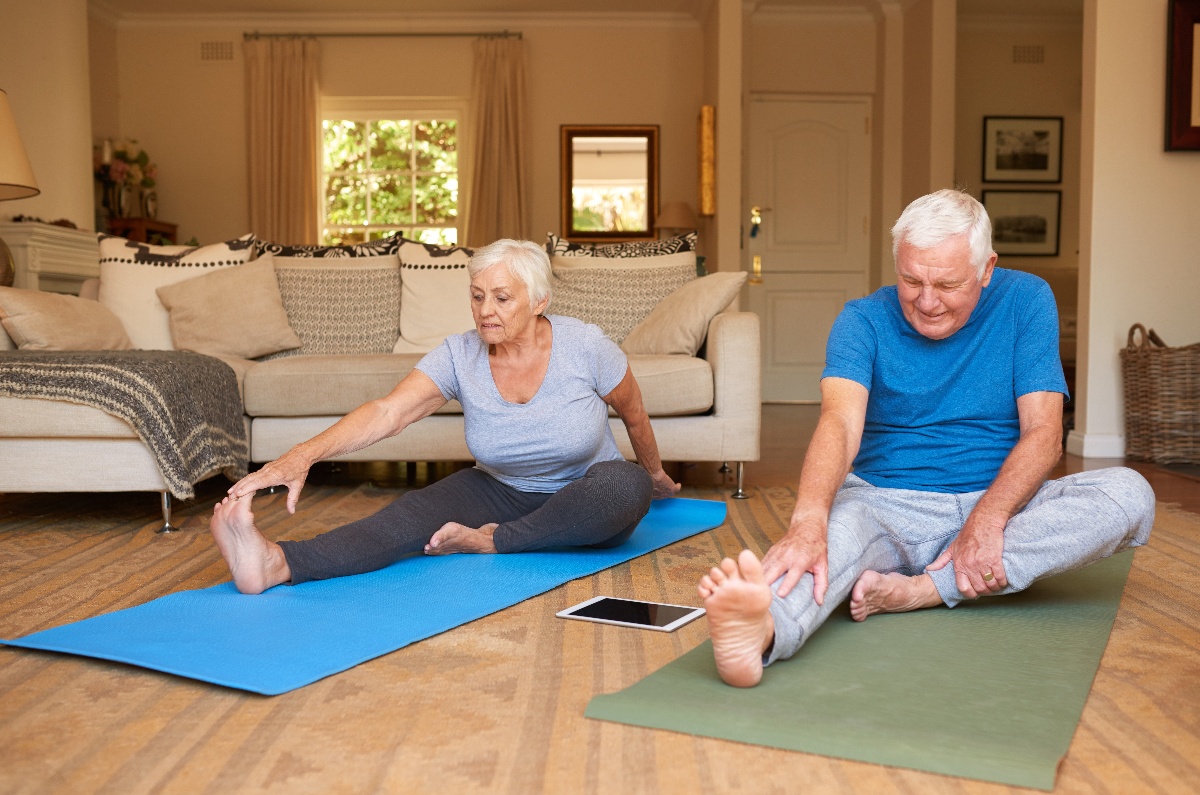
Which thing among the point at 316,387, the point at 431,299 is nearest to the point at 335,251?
the point at 431,299

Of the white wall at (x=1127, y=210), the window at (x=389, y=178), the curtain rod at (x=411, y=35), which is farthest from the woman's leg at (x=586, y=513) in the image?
the curtain rod at (x=411, y=35)

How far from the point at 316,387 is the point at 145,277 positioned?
3.56 feet

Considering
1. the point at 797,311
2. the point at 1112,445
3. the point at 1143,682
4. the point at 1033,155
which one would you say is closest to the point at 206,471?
the point at 1143,682

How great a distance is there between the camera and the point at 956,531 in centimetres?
189

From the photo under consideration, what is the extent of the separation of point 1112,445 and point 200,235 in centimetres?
636

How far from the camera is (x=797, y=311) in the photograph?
24.9ft

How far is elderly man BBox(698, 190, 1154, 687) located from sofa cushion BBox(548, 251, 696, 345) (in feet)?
6.67

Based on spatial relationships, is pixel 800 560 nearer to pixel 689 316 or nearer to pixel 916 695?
pixel 916 695

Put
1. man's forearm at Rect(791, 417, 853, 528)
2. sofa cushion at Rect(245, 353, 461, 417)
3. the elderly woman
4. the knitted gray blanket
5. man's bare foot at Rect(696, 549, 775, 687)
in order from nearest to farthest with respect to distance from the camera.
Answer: man's bare foot at Rect(696, 549, 775, 687) < man's forearm at Rect(791, 417, 853, 528) < the elderly woman < the knitted gray blanket < sofa cushion at Rect(245, 353, 461, 417)

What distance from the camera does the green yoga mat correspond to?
4.09 feet

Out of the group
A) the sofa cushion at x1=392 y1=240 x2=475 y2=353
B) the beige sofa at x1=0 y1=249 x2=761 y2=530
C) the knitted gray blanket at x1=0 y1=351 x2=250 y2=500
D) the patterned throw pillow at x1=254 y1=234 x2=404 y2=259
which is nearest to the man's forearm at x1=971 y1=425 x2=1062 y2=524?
the beige sofa at x1=0 y1=249 x2=761 y2=530

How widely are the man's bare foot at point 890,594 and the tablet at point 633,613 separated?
30 centimetres

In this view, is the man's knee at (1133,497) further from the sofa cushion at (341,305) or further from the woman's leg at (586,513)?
the sofa cushion at (341,305)

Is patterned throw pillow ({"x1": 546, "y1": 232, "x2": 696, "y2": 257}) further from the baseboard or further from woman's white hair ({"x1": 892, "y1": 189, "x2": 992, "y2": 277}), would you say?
woman's white hair ({"x1": 892, "y1": 189, "x2": 992, "y2": 277})
